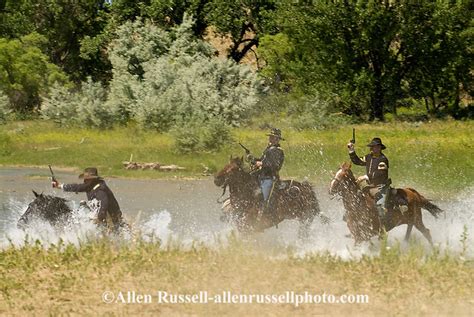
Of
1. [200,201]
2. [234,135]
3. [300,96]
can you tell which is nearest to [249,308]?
[200,201]

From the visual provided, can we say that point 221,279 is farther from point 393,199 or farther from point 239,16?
point 239,16

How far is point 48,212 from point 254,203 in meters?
3.74

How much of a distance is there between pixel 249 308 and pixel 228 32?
174 feet

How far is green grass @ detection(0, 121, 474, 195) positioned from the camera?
30.3m

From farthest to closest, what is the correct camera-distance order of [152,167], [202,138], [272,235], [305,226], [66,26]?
[66,26] < [202,138] < [152,167] < [272,235] < [305,226]

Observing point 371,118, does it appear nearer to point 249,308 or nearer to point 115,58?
point 115,58

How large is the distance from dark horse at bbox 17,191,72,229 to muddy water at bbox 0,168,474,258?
18 centimetres

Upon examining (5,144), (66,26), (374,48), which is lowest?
(5,144)

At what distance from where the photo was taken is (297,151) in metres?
35.1

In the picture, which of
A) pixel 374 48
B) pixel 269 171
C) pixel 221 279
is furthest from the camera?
pixel 374 48

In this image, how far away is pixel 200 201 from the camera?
2472 cm

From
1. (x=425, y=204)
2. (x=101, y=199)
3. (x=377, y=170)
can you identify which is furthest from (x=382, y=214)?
(x=101, y=199)

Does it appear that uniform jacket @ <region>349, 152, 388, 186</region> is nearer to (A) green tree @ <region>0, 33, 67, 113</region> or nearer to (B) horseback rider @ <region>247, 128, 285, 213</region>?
(B) horseback rider @ <region>247, 128, 285, 213</region>

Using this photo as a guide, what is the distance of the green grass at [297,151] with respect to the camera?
30.3 meters
